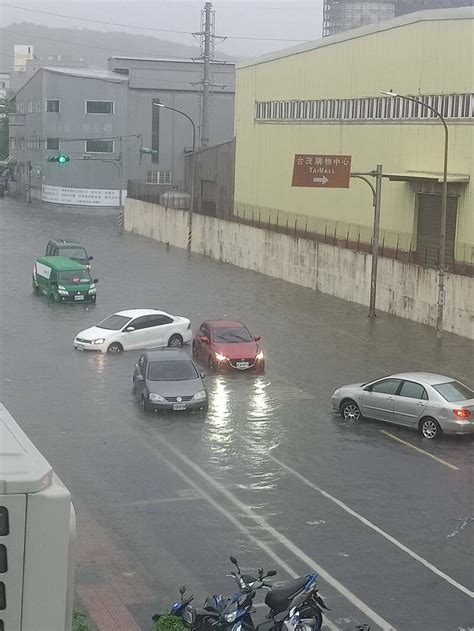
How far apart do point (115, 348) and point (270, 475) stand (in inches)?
543

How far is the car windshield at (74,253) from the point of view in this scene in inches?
1960

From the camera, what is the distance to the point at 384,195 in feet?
157

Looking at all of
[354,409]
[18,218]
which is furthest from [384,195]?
[18,218]

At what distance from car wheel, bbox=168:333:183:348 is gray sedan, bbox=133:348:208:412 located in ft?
23.1

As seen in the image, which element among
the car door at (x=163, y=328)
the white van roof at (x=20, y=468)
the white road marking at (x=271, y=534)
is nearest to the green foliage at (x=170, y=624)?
the white road marking at (x=271, y=534)

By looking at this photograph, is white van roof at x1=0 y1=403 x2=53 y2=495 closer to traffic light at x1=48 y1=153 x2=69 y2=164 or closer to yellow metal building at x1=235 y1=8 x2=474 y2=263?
yellow metal building at x1=235 y1=8 x2=474 y2=263

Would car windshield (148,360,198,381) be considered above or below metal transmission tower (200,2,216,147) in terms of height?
below

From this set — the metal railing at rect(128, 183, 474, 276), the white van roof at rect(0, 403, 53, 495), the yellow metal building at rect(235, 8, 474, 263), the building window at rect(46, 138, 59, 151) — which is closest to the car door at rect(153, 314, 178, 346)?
the metal railing at rect(128, 183, 474, 276)

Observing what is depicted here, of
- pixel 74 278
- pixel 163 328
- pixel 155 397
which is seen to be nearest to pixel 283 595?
pixel 155 397

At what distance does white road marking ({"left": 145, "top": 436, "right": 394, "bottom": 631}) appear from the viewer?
13.2m

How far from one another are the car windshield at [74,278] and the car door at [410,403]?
21.3 metres

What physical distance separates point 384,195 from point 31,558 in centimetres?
4240

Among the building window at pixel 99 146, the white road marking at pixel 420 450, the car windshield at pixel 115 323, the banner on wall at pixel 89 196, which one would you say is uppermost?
the building window at pixel 99 146

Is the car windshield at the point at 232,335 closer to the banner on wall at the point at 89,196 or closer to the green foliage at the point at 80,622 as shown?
the green foliage at the point at 80,622
